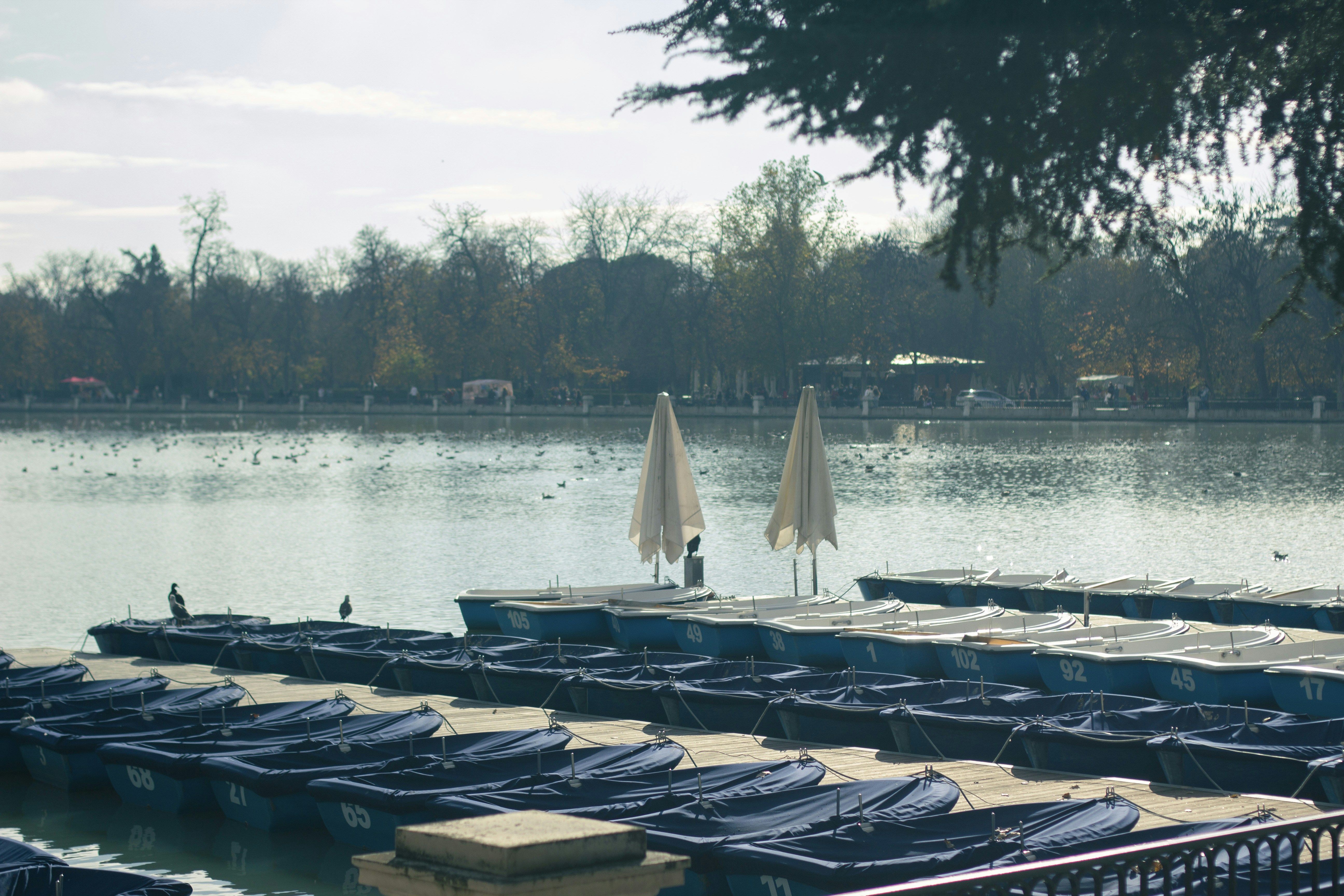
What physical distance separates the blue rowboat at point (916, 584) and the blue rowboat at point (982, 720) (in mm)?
11299

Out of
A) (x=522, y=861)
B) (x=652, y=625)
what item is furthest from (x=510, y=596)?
(x=522, y=861)

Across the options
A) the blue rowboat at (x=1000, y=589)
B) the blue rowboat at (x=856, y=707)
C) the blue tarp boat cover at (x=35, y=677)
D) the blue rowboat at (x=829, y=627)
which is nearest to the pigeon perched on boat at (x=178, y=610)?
the blue tarp boat cover at (x=35, y=677)

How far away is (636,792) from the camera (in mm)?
11625

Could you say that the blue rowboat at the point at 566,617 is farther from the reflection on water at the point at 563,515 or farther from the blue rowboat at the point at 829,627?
the reflection on water at the point at 563,515

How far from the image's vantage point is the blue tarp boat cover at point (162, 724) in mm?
15023

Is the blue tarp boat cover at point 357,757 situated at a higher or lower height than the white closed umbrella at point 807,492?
lower

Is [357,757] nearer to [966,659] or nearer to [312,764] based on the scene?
[312,764]

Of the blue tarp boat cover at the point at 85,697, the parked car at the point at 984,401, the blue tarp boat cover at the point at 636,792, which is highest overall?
the parked car at the point at 984,401

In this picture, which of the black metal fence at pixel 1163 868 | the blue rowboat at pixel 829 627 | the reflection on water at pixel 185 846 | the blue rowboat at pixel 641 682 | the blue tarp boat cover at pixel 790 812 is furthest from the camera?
the blue rowboat at pixel 829 627

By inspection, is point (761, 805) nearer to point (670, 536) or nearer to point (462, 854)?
point (462, 854)

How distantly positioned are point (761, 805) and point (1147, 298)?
261 feet

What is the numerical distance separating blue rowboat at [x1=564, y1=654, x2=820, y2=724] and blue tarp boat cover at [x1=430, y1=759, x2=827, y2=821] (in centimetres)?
415

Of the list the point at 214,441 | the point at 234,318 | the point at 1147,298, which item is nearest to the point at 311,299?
the point at 234,318

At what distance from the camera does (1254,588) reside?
24391 millimetres
